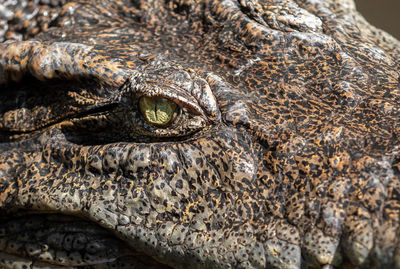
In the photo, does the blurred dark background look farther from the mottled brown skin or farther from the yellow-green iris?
the yellow-green iris

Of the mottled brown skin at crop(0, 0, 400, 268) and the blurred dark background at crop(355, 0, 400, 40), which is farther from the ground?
the mottled brown skin at crop(0, 0, 400, 268)

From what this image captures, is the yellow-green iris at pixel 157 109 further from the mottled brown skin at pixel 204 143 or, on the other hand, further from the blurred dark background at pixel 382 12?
the blurred dark background at pixel 382 12

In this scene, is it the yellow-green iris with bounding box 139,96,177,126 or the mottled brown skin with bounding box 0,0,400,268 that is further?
the yellow-green iris with bounding box 139,96,177,126

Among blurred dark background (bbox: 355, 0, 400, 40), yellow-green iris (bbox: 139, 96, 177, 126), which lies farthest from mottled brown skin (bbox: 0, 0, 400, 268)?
blurred dark background (bbox: 355, 0, 400, 40)

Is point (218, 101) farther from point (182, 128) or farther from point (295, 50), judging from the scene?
point (295, 50)

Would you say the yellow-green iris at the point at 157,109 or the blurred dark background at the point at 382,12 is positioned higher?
the yellow-green iris at the point at 157,109

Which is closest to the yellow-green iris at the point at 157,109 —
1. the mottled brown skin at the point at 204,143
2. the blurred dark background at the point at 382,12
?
the mottled brown skin at the point at 204,143

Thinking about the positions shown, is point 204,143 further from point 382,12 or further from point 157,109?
point 382,12
